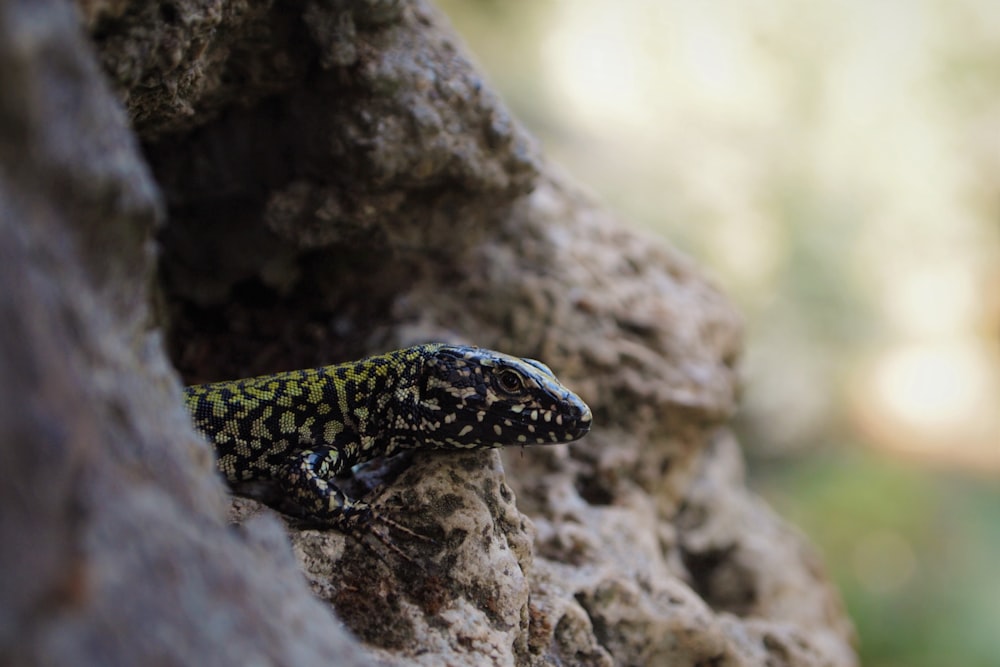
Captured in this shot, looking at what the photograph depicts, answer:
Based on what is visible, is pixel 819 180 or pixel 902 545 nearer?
pixel 902 545

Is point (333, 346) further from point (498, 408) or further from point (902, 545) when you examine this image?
point (902, 545)

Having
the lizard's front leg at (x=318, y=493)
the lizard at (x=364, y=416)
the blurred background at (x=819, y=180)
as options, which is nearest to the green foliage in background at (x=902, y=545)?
the blurred background at (x=819, y=180)

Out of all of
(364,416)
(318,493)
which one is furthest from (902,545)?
(318,493)

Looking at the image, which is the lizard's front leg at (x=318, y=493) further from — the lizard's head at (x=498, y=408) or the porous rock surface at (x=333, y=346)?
the lizard's head at (x=498, y=408)

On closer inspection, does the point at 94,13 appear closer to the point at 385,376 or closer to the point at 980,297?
the point at 385,376

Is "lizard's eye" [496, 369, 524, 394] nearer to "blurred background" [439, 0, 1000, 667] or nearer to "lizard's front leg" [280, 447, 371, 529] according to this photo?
"lizard's front leg" [280, 447, 371, 529]

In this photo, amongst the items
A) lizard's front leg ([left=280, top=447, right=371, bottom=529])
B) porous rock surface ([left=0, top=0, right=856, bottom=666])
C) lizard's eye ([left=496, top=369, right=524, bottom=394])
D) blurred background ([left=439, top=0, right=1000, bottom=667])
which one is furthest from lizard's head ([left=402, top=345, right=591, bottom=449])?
blurred background ([left=439, top=0, right=1000, bottom=667])

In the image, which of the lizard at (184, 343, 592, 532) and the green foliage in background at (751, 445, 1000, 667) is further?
the green foliage in background at (751, 445, 1000, 667)
